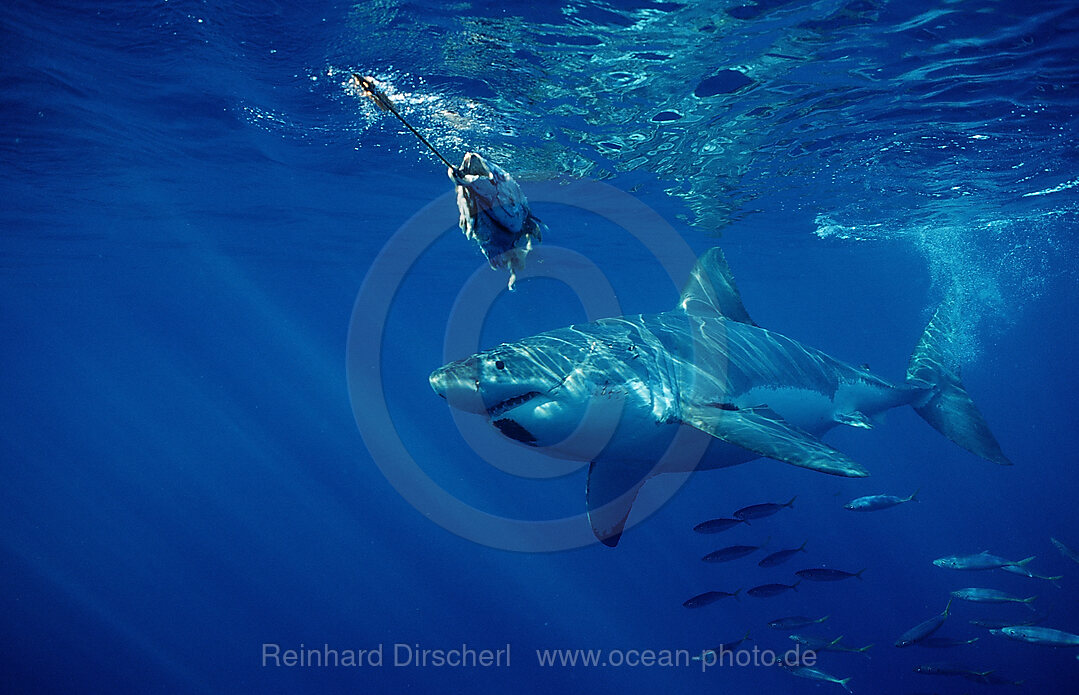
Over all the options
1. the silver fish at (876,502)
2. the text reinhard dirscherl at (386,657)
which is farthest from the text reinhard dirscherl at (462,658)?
the silver fish at (876,502)

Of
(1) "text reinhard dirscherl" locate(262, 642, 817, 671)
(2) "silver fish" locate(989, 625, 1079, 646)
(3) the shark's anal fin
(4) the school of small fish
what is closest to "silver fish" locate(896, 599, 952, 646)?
(4) the school of small fish

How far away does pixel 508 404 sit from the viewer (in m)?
3.41

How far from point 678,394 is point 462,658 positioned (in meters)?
20.5

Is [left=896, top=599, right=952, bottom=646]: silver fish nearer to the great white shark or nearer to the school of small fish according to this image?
the school of small fish

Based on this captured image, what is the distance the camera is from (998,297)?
6131 centimetres

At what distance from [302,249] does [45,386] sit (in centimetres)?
18480

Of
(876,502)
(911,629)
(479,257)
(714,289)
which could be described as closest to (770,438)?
(714,289)

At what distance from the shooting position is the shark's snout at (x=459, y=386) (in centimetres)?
316

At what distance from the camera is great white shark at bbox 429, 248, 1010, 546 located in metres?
3.49

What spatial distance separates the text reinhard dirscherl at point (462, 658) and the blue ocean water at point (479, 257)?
49cm

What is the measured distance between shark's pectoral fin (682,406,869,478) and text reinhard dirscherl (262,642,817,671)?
18.6 metres

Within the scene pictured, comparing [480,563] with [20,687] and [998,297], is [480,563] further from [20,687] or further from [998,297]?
[998,297]

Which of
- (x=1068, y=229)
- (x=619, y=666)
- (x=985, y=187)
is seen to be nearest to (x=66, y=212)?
(x=619, y=666)

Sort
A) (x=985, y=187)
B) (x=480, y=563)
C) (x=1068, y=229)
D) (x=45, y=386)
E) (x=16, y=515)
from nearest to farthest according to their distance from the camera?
(x=985, y=187) < (x=1068, y=229) < (x=480, y=563) < (x=16, y=515) < (x=45, y=386)
